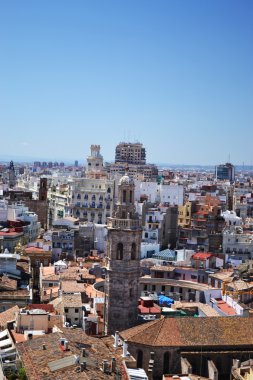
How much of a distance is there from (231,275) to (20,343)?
28545mm

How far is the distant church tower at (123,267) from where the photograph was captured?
41062 millimetres

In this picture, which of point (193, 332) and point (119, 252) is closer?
point (193, 332)

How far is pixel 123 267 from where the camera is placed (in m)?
41.1

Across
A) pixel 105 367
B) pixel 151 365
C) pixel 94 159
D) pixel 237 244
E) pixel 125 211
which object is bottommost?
pixel 151 365

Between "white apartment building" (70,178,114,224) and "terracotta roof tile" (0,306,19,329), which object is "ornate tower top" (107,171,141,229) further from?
"white apartment building" (70,178,114,224)

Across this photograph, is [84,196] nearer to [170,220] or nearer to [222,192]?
[170,220]

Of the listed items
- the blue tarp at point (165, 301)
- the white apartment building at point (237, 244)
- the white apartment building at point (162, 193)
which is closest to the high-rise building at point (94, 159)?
the white apartment building at point (162, 193)

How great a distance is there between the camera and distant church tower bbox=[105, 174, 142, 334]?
1617 inches

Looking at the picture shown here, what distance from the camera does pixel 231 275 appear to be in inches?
2319

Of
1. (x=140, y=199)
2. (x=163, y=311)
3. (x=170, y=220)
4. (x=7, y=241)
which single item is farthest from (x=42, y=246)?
(x=140, y=199)

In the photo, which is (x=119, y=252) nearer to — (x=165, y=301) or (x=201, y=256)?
(x=165, y=301)

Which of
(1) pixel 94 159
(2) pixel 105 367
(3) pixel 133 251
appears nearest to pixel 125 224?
(3) pixel 133 251

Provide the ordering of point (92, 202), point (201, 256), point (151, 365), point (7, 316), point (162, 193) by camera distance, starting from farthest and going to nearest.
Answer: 1. point (162, 193)
2. point (92, 202)
3. point (201, 256)
4. point (7, 316)
5. point (151, 365)

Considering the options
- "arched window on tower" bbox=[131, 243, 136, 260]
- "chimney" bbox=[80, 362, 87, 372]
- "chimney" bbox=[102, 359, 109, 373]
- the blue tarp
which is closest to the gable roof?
"arched window on tower" bbox=[131, 243, 136, 260]
